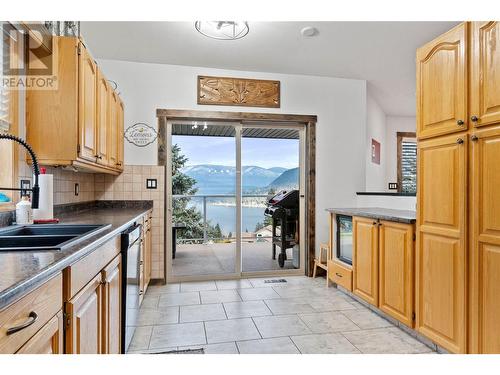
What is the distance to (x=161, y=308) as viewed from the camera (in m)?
2.96

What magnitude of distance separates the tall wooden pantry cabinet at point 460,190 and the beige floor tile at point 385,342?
0.45 feet

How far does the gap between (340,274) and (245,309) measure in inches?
43.7

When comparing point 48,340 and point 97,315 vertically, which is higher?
point 48,340


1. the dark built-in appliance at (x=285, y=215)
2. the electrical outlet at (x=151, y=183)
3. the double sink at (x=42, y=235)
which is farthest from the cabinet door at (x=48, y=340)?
the dark built-in appliance at (x=285, y=215)

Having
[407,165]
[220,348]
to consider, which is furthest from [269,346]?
[407,165]

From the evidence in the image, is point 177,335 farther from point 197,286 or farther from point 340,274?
point 340,274

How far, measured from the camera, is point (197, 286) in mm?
3652

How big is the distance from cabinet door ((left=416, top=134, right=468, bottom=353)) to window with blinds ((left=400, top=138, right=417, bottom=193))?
169 inches

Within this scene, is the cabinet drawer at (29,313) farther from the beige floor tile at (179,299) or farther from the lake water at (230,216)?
the lake water at (230,216)

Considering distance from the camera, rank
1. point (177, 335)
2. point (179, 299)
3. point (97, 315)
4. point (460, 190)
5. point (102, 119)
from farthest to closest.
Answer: point (179, 299) < point (102, 119) < point (177, 335) < point (460, 190) < point (97, 315)

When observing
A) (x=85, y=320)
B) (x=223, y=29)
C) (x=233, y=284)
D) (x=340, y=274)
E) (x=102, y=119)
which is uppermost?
(x=223, y=29)

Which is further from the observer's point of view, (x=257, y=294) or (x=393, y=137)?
(x=393, y=137)

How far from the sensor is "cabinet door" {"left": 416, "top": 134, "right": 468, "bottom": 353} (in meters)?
1.91

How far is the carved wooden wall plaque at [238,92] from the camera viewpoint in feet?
12.6
